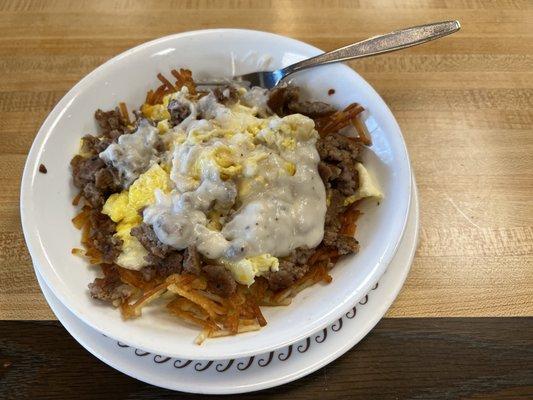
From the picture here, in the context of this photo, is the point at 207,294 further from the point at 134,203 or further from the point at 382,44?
the point at 382,44

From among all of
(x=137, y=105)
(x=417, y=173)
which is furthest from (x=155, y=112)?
(x=417, y=173)

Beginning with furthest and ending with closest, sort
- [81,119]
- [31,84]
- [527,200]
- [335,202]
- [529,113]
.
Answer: [31,84]
[529,113]
[527,200]
[81,119]
[335,202]

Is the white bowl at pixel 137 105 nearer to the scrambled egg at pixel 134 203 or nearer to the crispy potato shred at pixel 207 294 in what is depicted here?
the crispy potato shred at pixel 207 294

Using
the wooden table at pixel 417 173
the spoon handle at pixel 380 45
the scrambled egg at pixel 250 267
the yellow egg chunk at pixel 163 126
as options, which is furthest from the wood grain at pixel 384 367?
the spoon handle at pixel 380 45

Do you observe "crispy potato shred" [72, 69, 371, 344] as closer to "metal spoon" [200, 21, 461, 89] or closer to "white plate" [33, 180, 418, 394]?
"white plate" [33, 180, 418, 394]

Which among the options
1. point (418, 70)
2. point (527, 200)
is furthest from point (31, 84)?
point (527, 200)

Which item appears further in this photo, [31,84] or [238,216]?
[31,84]

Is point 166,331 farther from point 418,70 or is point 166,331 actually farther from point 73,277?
point 418,70
